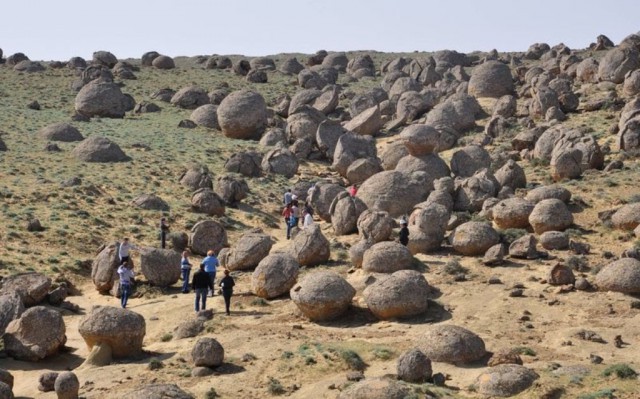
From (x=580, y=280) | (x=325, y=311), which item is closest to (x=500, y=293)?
(x=580, y=280)

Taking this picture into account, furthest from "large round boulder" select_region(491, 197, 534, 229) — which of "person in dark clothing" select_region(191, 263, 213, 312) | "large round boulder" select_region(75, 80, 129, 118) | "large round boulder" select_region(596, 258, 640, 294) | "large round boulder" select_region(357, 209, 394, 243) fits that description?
"large round boulder" select_region(75, 80, 129, 118)

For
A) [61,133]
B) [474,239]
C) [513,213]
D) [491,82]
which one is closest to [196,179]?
[61,133]

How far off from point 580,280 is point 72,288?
17.6 metres

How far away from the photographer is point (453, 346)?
71.9 ft

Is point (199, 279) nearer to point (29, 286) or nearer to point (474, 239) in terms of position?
point (29, 286)

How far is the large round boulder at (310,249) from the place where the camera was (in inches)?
1276

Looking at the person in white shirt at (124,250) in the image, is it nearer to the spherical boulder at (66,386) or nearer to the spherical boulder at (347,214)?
the spherical boulder at (347,214)

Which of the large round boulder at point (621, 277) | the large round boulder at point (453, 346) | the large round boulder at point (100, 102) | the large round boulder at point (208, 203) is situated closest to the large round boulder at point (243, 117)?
the large round boulder at point (100, 102)

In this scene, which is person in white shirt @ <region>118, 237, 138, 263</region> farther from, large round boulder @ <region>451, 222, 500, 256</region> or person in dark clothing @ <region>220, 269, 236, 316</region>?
large round boulder @ <region>451, 222, 500, 256</region>

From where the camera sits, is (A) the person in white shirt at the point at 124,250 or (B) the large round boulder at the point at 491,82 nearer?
(A) the person in white shirt at the point at 124,250

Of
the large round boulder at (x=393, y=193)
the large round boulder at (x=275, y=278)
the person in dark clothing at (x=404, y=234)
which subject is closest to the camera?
the large round boulder at (x=275, y=278)

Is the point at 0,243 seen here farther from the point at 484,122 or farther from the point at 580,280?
the point at 484,122

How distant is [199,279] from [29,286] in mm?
5922

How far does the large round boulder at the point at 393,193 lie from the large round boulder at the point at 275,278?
415 inches
